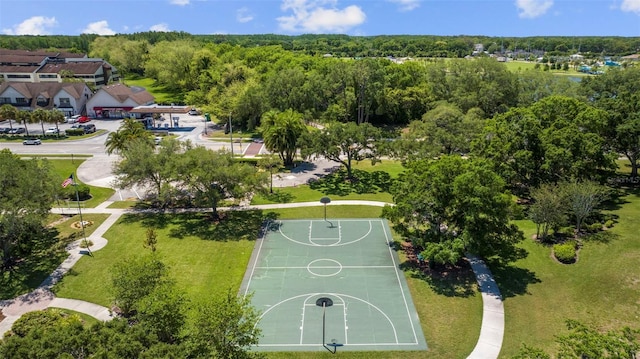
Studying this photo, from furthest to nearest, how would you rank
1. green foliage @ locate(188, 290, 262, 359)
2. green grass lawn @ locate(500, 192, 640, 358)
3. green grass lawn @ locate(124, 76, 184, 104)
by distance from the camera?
1. green grass lawn @ locate(124, 76, 184, 104)
2. green grass lawn @ locate(500, 192, 640, 358)
3. green foliage @ locate(188, 290, 262, 359)

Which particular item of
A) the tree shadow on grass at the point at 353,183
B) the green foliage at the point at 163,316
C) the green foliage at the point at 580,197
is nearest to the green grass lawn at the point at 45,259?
the green foliage at the point at 163,316

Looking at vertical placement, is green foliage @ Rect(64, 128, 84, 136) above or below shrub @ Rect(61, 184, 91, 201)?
above

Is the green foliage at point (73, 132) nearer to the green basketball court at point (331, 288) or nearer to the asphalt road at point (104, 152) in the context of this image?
the asphalt road at point (104, 152)

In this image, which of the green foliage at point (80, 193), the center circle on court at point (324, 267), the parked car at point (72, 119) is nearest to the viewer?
the center circle on court at point (324, 267)

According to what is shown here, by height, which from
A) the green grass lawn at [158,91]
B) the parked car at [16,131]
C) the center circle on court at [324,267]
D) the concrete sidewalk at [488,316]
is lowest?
the concrete sidewalk at [488,316]

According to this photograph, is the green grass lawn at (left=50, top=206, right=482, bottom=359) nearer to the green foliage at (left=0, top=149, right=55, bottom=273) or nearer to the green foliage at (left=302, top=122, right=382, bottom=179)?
the green foliage at (left=0, top=149, right=55, bottom=273)

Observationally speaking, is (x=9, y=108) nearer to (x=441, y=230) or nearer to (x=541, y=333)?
(x=441, y=230)

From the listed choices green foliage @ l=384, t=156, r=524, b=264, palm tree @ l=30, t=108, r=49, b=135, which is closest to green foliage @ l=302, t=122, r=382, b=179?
green foliage @ l=384, t=156, r=524, b=264
